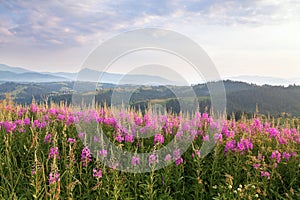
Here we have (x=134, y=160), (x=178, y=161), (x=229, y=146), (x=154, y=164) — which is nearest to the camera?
(x=154, y=164)

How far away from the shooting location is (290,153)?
565 centimetres

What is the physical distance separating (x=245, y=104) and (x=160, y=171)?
89743mm

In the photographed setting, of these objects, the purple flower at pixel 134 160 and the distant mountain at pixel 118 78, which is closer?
the purple flower at pixel 134 160

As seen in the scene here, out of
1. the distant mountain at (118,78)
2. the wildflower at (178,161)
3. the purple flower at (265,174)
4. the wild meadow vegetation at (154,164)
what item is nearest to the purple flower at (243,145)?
the wild meadow vegetation at (154,164)

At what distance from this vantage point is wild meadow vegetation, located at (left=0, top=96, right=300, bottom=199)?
429cm

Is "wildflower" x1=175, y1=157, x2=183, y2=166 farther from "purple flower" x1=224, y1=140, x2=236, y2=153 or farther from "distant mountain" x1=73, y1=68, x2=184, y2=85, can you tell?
"distant mountain" x1=73, y1=68, x2=184, y2=85

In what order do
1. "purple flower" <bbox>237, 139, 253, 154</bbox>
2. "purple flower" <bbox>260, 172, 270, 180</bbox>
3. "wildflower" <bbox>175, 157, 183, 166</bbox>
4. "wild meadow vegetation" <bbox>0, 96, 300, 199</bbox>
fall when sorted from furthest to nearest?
"purple flower" <bbox>237, 139, 253, 154</bbox> → "wildflower" <bbox>175, 157, 183, 166</bbox> → "purple flower" <bbox>260, 172, 270, 180</bbox> → "wild meadow vegetation" <bbox>0, 96, 300, 199</bbox>

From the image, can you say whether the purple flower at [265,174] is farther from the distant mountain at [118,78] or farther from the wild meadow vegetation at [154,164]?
the distant mountain at [118,78]

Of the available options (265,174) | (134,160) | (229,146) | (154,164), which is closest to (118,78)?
(134,160)

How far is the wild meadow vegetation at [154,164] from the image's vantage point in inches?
169

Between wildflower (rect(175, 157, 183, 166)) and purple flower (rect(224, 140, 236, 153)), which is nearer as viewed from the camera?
wildflower (rect(175, 157, 183, 166))

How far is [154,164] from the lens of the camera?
13.8 feet

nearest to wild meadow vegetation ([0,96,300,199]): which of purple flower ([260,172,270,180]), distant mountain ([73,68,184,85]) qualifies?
purple flower ([260,172,270,180])

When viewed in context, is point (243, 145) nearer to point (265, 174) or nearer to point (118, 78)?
point (265, 174)
